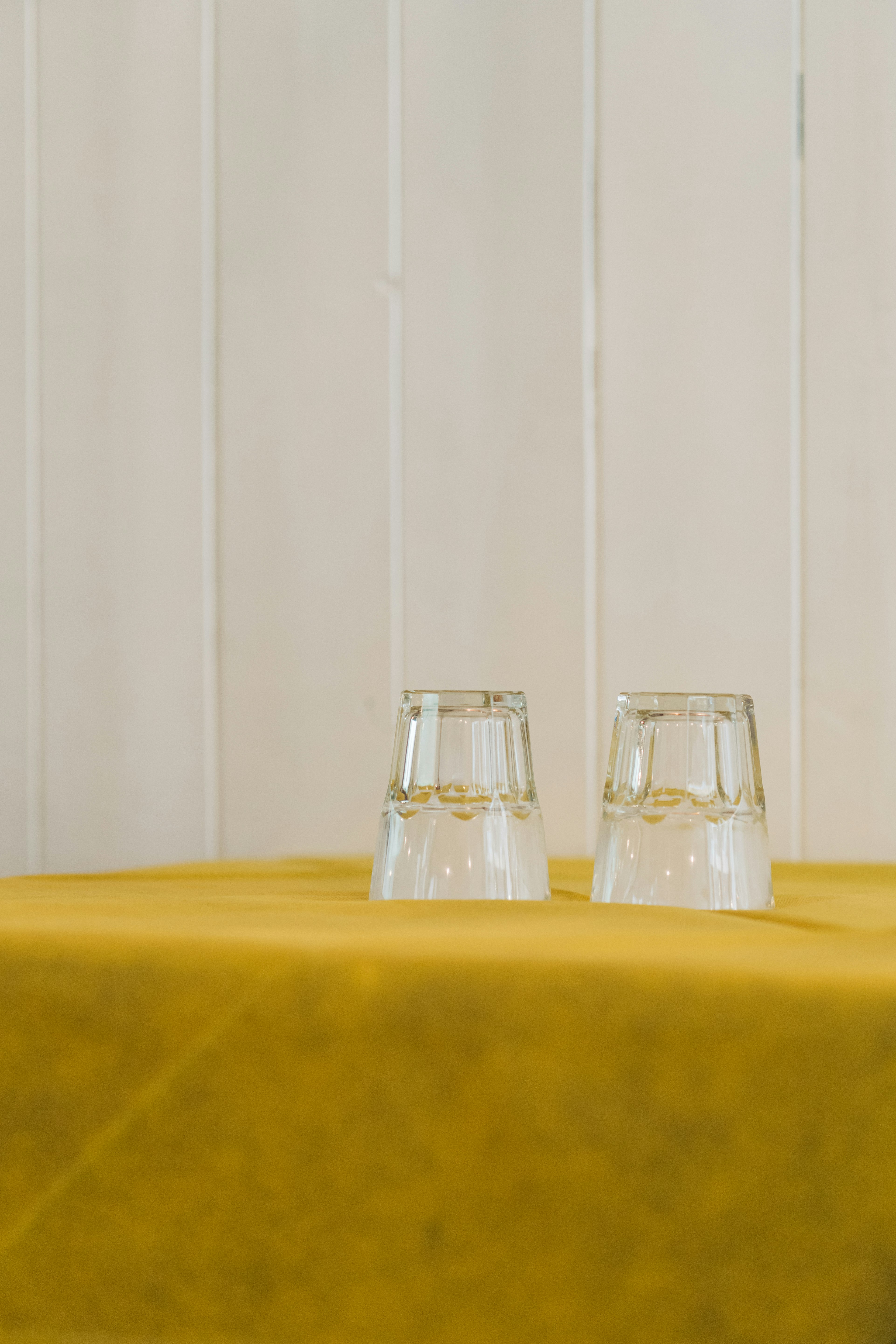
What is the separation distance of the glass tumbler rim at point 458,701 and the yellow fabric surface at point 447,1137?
0.14m

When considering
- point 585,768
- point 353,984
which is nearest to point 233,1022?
point 353,984

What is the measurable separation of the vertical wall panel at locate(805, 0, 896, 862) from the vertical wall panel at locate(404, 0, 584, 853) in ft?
0.49

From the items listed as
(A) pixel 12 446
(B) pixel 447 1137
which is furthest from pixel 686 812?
(A) pixel 12 446

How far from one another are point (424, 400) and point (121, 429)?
0.22 metres

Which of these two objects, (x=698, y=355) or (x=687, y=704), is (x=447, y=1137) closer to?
(x=687, y=704)

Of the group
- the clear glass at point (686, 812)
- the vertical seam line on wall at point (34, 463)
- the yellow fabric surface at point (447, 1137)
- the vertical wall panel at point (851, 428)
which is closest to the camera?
the yellow fabric surface at point (447, 1137)

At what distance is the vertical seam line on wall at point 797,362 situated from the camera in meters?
0.77

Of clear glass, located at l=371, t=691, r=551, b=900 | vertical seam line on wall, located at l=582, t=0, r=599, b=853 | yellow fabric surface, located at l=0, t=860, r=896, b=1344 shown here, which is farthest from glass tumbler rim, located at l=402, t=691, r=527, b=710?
vertical seam line on wall, located at l=582, t=0, r=599, b=853

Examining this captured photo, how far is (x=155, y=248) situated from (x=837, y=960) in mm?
708

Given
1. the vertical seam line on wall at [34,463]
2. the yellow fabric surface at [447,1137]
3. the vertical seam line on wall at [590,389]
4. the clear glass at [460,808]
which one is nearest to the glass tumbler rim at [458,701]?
the clear glass at [460,808]

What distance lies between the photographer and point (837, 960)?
36 cm

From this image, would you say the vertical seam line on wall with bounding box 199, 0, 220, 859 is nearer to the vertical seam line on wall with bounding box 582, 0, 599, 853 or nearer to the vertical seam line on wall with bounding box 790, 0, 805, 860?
the vertical seam line on wall with bounding box 582, 0, 599, 853

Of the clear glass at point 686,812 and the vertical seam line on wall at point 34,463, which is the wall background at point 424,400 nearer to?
the vertical seam line on wall at point 34,463

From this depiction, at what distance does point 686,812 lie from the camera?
498mm
